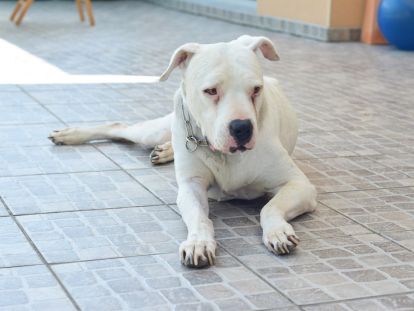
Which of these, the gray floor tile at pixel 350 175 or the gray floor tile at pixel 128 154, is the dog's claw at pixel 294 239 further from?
the gray floor tile at pixel 128 154

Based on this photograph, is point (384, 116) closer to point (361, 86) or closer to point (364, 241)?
point (361, 86)

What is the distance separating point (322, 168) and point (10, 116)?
2764mm

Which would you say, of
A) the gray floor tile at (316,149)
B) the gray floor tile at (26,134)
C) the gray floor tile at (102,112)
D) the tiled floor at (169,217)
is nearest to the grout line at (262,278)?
the tiled floor at (169,217)

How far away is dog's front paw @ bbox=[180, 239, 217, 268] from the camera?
2633 millimetres

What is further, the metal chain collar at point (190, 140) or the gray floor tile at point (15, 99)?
the gray floor tile at point (15, 99)

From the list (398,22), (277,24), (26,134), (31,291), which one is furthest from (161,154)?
(277,24)

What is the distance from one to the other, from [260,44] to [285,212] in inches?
35.4

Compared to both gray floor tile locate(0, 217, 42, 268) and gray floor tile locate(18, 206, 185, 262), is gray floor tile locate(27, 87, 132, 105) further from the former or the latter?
gray floor tile locate(0, 217, 42, 268)

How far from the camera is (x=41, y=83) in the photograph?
664cm

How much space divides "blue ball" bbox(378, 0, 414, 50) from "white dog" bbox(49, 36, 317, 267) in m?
6.05

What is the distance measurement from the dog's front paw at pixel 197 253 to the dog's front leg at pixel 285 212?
30cm

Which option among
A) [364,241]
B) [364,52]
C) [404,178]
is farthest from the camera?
[364,52]

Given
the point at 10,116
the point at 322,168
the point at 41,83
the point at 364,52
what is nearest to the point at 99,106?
the point at 10,116

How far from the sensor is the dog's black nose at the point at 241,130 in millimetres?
2826
